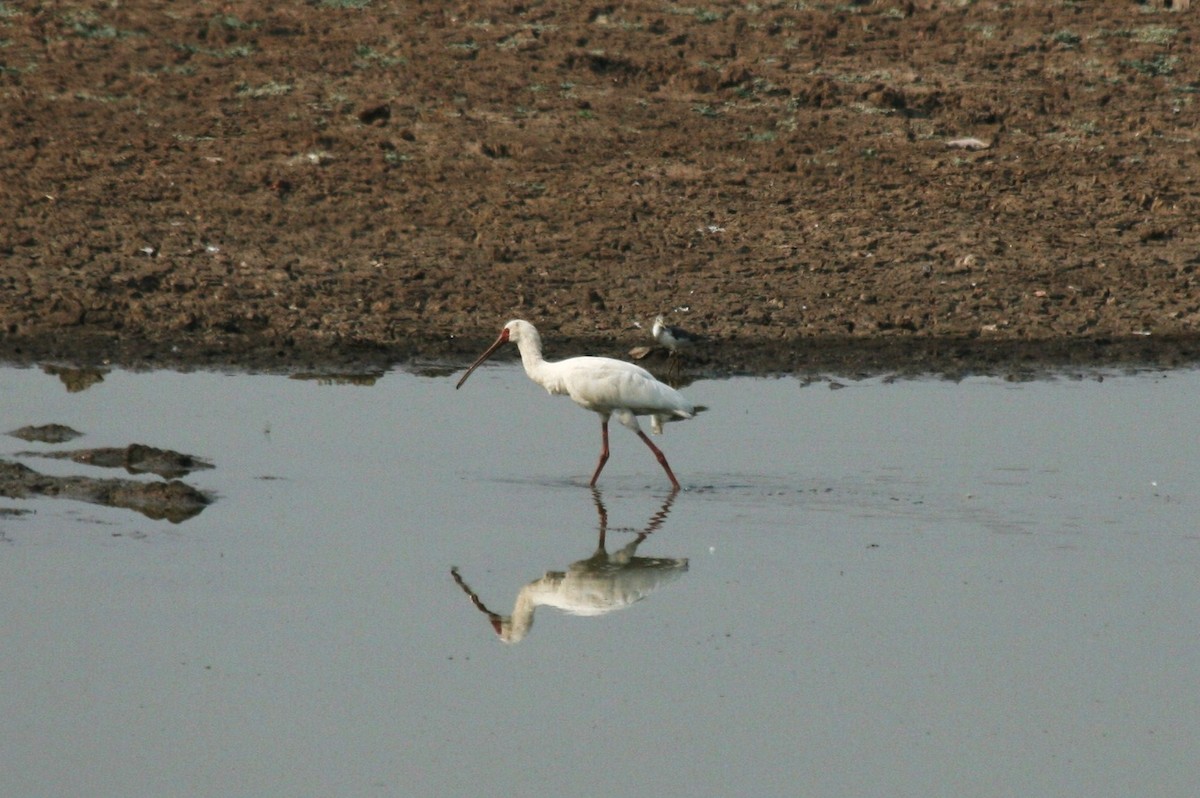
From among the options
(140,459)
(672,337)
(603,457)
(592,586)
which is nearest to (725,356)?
(672,337)

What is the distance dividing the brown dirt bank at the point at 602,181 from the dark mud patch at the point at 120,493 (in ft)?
13.9

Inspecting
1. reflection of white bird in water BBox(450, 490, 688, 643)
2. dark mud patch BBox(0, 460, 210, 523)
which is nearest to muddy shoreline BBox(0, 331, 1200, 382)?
dark mud patch BBox(0, 460, 210, 523)

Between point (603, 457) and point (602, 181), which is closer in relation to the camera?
point (603, 457)

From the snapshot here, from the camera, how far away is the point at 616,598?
9.62 m

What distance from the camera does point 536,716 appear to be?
7672 millimetres

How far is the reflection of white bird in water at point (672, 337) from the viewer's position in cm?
1538

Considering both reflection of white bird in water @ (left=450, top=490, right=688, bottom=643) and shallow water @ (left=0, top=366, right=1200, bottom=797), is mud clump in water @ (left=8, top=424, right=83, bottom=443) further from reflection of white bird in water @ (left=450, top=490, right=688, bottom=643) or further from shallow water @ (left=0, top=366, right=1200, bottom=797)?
reflection of white bird in water @ (left=450, top=490, right=688, bottom=643)

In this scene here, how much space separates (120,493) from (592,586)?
2.91 metres

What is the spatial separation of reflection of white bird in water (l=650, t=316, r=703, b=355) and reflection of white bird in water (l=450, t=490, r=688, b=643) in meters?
4.71

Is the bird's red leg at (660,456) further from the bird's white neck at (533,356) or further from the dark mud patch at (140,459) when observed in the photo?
the dark mud patch at (140,459)

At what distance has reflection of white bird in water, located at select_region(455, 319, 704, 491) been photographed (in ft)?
41.3

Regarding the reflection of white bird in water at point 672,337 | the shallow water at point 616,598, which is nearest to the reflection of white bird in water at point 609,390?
the shallow water at point 616,598

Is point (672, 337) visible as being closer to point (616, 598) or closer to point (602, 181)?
point (602, 181)

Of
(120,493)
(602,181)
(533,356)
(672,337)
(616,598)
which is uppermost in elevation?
(602,181)
